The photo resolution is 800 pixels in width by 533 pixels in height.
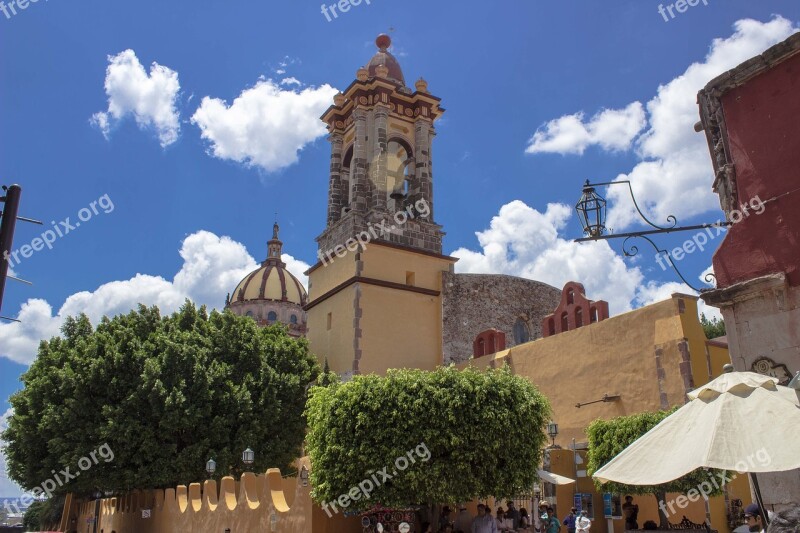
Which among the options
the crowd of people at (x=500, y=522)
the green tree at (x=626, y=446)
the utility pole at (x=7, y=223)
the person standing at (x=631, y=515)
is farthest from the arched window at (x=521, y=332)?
the utility pole at (x=7, y=223)

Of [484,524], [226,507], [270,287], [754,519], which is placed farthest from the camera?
[270,287]

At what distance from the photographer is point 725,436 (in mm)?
4949

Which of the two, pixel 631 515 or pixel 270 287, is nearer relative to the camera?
pixel 631 515

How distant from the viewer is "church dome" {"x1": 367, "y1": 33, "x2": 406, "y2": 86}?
28.3 metres

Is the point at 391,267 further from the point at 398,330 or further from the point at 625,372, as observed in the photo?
the point at 625,372

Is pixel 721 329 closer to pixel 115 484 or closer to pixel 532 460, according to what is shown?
pixel 532 460

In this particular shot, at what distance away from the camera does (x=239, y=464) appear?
63.2 feet

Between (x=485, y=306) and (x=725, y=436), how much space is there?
19454 mm

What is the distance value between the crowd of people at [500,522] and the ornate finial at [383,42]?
20.4 m

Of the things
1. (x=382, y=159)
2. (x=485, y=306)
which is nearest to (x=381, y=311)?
(x=485, y=306)

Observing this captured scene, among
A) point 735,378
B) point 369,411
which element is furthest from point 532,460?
point 735,378

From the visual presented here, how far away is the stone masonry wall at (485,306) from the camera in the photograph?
23766 millimetres

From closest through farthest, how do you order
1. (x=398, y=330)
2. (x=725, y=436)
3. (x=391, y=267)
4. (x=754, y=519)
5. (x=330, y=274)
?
(x=725, y=436)
(x=754, y=519)
(x=398, y=330)
(x=391, y=267)
(x=330, y=274)

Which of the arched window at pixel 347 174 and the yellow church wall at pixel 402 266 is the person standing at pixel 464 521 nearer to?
the yellow church wall at pixel 402 266
